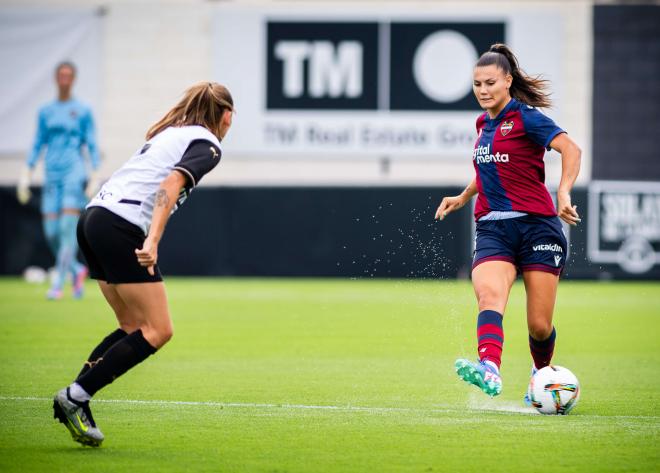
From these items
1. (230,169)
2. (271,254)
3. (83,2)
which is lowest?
(271,254)

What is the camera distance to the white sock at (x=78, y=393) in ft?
18.4

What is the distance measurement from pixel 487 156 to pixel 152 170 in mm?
2263

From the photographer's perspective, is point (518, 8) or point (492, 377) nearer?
point (492, 377)

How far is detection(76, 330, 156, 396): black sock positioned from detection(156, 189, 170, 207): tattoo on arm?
2.19ft

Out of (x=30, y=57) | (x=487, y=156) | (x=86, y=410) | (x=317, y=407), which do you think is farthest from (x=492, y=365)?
(x=30, y=57)

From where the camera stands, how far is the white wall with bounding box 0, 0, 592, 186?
23.8 meters

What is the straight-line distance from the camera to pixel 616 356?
1053 cm

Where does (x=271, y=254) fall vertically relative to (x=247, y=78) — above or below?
below

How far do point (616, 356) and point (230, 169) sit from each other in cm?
1434

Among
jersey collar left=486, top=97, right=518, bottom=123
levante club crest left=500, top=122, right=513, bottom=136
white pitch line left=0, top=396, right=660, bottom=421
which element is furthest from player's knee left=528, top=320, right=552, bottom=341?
jersey collar left=486, top=97, right=518, bottom=123

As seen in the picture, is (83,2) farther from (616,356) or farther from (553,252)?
(553,252)

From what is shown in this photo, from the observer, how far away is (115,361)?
18.7ft

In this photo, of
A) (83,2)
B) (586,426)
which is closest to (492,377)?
(586,426)

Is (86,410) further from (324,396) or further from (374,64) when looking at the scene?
(374,64)
